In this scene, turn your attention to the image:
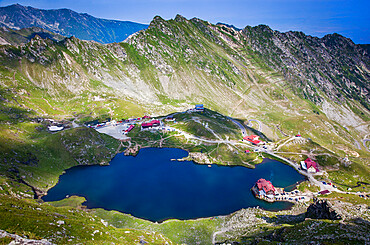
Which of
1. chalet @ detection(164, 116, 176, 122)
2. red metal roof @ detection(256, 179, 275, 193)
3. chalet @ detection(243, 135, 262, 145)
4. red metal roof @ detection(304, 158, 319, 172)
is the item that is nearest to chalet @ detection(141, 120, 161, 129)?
chalet @ detection(164, 116, 176, 122)

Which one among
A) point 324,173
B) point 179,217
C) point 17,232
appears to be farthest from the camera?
point 324,173

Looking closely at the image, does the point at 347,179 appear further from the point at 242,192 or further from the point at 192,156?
the point at 192,156

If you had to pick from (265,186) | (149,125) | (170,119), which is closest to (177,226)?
(265,186)

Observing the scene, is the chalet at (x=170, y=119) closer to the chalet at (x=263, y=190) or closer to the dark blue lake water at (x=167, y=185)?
the dark blue lake water at (x=167, y=185)

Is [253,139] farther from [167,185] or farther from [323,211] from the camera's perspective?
[323,211]

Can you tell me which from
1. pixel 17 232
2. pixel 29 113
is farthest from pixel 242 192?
pixel 29 113

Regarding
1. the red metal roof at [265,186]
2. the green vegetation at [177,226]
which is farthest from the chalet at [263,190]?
the green vegetation at [177,226]
